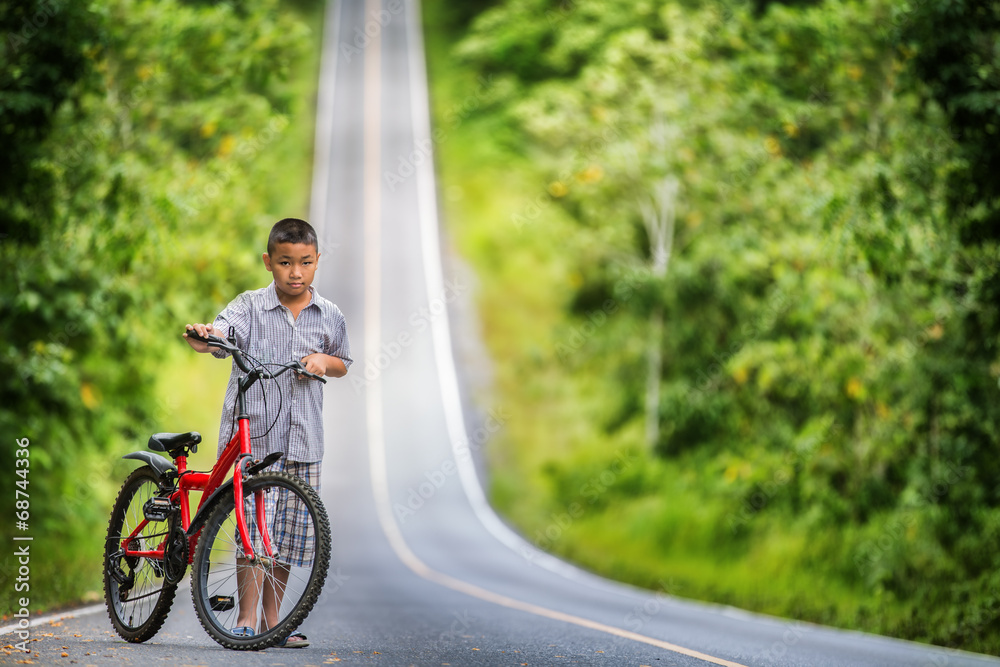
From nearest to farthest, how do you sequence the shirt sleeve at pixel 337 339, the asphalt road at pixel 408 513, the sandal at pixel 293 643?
the sandal at pixel 293 643
the shirt sleeve at pixel 337 339
the asphalt road at pixel 408 513

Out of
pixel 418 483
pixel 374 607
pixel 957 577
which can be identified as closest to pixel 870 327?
pixel 957 577

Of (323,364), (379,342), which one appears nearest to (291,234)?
(323,364)

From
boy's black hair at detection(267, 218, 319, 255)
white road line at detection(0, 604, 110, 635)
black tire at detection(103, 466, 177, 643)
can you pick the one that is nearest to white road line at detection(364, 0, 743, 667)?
black tire at detection(103, 466, 177, 643)

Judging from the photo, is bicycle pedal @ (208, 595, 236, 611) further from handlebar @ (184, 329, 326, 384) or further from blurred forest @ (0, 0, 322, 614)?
blurred forest @ (0, 0, 322, 614)

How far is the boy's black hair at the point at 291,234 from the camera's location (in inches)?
189

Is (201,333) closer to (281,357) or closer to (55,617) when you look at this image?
(281,357)

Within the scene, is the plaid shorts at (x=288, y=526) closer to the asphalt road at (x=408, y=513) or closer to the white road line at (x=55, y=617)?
the asphalt road at (x=408, y=513)

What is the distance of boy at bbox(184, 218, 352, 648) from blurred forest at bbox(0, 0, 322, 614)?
15.6 feet

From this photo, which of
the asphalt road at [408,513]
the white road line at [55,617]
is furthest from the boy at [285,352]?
the white road line at [55,617]

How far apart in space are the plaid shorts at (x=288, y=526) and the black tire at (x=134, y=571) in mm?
665

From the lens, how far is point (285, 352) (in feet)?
16.4

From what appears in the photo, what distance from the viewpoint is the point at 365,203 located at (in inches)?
1538

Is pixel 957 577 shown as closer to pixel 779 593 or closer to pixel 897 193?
pixel 779 593

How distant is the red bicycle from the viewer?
4.69 meters
